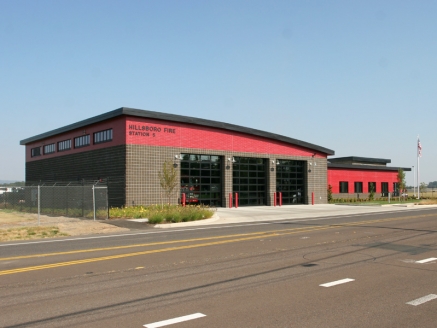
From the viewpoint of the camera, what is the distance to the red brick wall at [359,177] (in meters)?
53.0

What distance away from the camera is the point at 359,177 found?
184 ft

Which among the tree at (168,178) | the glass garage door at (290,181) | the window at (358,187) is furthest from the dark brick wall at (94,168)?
the window at (358,187)

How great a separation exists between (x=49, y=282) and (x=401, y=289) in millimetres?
6516

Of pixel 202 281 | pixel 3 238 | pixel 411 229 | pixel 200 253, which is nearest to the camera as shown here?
pixel 202 281

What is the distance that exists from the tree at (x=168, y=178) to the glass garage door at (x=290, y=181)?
11.9 metres

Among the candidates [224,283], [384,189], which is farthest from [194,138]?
[384,189]

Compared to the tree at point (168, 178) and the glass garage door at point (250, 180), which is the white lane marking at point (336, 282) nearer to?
the tree at point (168, 178)

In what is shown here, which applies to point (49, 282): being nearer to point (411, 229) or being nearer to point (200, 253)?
point (200, 253)

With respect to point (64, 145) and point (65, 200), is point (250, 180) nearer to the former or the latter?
point (65, 200)

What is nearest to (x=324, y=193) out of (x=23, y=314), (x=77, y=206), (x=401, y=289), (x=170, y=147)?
→ (x=170, y=147)

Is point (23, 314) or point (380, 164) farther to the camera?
point (380, 164)

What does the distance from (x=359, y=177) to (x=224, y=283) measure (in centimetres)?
5021

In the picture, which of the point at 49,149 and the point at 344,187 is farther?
the point at 344,187

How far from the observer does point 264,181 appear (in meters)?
40.5
